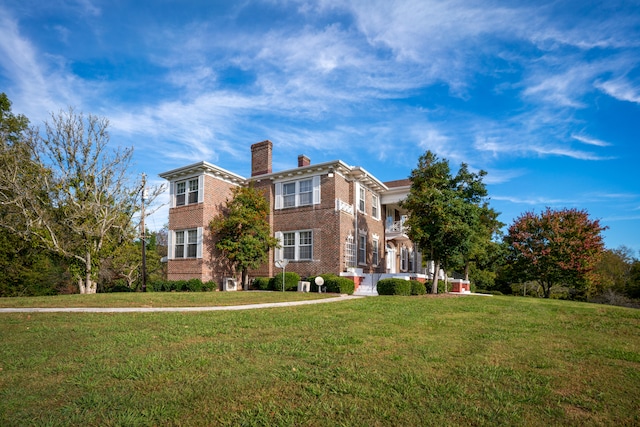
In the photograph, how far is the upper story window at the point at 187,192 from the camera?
858 inches

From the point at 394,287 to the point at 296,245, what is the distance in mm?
6586

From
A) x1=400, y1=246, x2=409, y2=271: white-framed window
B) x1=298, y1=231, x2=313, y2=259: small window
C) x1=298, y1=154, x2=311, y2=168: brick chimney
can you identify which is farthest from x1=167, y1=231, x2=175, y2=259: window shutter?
x1=400, y1=246, x2=409, y2=271: white-framed window

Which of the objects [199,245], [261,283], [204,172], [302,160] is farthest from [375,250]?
[204,172]

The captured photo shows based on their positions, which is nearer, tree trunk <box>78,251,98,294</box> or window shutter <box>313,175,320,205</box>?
tree trunk <box>78,251,98,294</box>

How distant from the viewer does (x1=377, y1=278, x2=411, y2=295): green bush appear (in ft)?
55.4

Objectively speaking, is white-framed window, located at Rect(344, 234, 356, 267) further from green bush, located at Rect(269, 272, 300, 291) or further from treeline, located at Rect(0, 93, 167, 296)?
treeline, located at Rect(0, 93, 167, 296)

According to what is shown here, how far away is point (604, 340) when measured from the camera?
7047 mm

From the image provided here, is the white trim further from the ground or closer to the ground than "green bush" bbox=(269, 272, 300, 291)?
further from the ground

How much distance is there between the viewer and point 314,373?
464 cm

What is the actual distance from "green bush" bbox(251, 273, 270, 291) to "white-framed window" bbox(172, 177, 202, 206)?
5400mm

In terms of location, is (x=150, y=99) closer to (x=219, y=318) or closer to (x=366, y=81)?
(x=366, y=81)

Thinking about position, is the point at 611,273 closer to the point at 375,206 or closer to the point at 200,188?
the point at 375,206

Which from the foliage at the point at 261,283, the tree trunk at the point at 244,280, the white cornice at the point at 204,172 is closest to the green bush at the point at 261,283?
the foliage at the point at 261,283

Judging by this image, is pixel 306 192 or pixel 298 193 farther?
pixel 298 193
